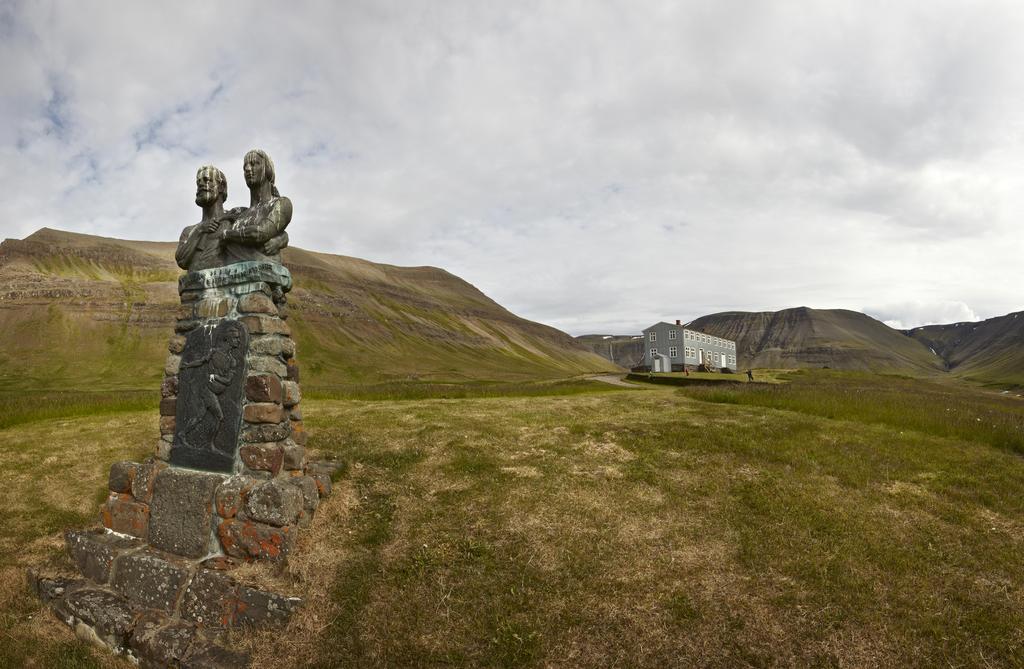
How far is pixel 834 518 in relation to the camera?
8430 mm

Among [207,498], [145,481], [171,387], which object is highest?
[171,387]

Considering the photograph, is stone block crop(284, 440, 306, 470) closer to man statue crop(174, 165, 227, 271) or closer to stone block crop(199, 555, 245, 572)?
stone block crop(199, 555, 245, 572)

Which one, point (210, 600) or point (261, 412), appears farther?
point (261, 412)

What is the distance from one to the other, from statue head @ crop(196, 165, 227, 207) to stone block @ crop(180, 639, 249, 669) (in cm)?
783

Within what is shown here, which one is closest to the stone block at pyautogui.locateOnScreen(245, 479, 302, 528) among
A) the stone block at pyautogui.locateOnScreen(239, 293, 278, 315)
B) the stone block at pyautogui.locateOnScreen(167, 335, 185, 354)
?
the stone block at pyautogui.locateOnScreen(239, 293, 278, 315)

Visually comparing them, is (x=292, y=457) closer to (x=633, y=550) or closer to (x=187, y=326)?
(x=187, y=326)

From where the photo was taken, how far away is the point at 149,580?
7637mm

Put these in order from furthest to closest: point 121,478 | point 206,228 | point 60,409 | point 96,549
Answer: point 60,409, point 206,228, point 121,478, point 96,549

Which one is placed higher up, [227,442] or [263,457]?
[227,442]

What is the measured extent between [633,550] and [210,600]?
6421mm

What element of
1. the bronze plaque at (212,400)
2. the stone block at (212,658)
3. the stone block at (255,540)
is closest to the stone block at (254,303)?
the bronze plaque at (212,400)

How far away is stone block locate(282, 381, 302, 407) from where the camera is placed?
28.8ft

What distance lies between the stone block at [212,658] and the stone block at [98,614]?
1.35 m

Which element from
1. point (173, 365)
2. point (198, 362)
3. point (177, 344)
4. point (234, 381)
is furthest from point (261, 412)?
point (177, 344)
